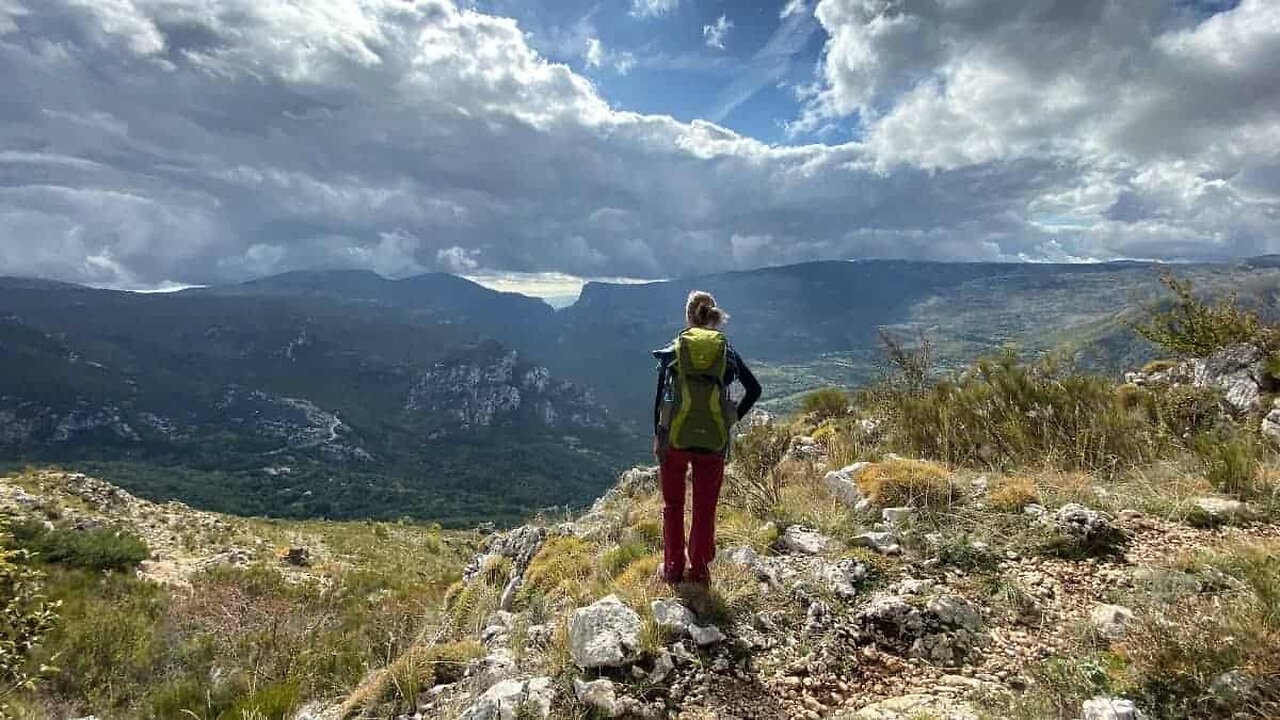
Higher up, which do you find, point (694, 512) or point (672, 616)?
point (694, 512)

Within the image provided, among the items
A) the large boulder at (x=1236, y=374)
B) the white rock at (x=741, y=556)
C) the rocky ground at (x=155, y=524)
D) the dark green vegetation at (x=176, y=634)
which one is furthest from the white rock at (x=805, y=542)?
the rocky ground at (x=155, y=524)

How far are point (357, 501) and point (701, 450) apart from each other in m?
151

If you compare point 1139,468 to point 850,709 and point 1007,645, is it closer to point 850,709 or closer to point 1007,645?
point 1007,645

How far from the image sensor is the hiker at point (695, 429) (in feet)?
17.1

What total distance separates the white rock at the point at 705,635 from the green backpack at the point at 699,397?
4.91ft

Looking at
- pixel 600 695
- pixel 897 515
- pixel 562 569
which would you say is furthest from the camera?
pixel 562 569

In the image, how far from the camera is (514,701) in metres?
3.83

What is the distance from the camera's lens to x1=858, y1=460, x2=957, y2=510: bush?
20.5 ft

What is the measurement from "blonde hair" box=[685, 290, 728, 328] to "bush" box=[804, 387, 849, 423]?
350 inches

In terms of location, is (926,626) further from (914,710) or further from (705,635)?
(705,635)

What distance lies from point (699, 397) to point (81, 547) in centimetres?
2483

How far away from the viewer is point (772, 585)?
5090 millimetres

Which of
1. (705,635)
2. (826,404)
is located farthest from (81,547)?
(705,635)

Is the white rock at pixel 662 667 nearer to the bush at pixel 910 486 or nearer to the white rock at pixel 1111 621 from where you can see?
the white rock at pixel 1111 621
